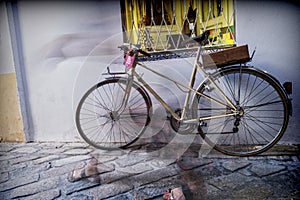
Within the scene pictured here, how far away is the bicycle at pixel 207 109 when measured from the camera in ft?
9.72

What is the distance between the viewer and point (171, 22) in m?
3.69

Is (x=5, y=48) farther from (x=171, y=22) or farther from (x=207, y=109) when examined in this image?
(x=207, y=109)

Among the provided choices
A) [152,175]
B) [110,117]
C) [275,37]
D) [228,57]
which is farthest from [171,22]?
[152,175]

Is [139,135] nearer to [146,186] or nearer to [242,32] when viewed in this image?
[146,186]

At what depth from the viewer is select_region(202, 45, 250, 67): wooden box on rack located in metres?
2.80

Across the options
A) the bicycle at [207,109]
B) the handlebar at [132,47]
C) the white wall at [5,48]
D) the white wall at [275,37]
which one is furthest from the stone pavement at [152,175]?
the white wall at [5,48]

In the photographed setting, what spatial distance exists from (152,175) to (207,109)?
1.17m

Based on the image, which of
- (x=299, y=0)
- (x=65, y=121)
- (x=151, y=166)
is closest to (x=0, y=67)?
(x=65, y=121)

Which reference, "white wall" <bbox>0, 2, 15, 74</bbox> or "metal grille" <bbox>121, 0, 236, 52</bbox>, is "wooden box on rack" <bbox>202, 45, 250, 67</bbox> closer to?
"metal grille" <bbox>121, 0, 236, 52</bbox>

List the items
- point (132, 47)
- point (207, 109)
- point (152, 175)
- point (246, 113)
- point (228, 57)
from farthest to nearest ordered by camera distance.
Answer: point (246, 113) < point (207, 109) < point (132, 47) < point (228, 57) < point (152, 175)

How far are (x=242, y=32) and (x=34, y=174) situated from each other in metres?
3.25

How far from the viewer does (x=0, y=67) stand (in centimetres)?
405

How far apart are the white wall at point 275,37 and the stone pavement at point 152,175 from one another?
906 mm

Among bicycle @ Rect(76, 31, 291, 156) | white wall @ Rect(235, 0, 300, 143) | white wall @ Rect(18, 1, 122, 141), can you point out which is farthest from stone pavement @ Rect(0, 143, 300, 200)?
white wall @ Rect(235, 0, 300, 143)
